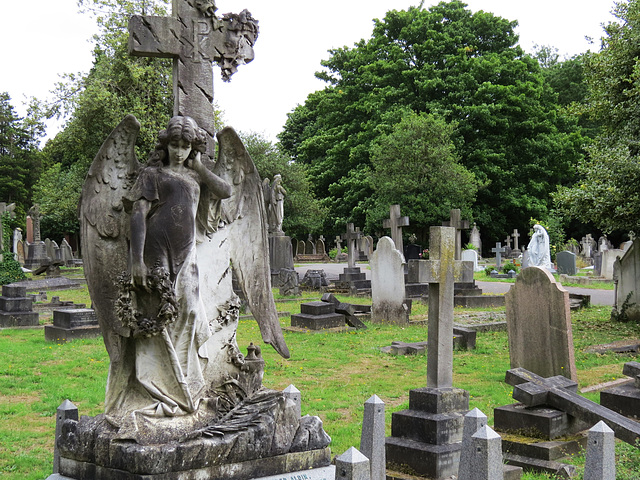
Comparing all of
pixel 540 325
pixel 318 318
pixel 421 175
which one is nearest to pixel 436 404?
pixel 540 325

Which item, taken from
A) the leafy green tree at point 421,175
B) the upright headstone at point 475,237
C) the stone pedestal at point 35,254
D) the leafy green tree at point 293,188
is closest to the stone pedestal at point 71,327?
the leafy green tree at point 421,175

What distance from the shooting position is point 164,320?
4.28 metres

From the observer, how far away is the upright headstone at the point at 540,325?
8.19 metres

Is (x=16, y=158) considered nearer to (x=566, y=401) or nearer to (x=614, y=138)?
(x=614, y=138)

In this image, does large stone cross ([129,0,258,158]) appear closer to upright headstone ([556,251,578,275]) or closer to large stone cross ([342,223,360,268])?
large stone cross ([342,223,360,268])

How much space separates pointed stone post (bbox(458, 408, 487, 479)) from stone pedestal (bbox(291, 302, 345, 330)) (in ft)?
30.7

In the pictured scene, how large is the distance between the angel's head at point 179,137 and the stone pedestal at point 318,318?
30.9ft

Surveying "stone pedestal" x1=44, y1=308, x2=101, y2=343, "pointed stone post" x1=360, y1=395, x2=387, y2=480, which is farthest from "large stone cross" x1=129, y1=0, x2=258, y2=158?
"stone pedestal" x1=44, y1=308, x2=101, y2=343

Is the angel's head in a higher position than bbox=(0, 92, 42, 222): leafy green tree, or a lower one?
lower

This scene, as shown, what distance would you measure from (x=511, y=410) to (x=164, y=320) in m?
3.48

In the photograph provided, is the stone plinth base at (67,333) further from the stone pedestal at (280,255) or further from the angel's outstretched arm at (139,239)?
the stone pedestal at (280,255)

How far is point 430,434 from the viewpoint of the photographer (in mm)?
5547

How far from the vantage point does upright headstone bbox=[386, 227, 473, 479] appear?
5414 mm

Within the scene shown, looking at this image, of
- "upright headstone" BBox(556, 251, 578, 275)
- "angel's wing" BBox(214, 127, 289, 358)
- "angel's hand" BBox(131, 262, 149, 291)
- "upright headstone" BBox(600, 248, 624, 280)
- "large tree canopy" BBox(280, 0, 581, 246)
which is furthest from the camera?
"large tree canopy" BBox(280, 0, 581, 246)
